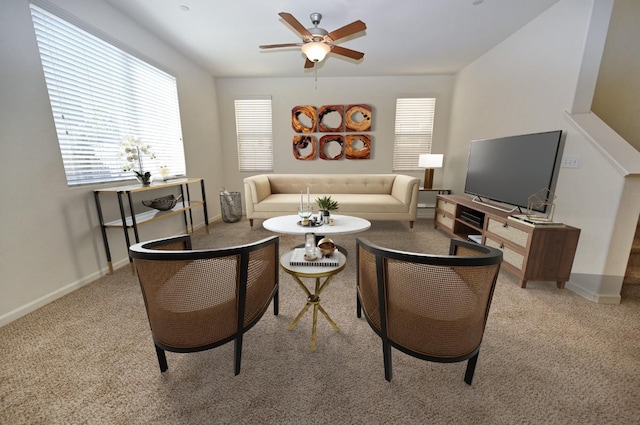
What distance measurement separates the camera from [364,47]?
332cm

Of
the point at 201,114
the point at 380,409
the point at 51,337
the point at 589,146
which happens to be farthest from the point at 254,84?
the point at 380,409

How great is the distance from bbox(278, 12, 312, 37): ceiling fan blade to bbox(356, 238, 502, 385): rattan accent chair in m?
1.98

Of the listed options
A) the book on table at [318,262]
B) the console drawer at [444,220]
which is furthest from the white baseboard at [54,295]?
the console drawer at [444,220]

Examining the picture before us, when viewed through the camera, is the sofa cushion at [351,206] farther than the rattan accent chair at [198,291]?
Yes

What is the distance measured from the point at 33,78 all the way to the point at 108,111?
64 cm

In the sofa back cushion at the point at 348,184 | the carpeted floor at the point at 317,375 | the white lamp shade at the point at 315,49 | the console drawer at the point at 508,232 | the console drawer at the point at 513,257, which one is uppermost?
the white lamp shade at the point at 315,49

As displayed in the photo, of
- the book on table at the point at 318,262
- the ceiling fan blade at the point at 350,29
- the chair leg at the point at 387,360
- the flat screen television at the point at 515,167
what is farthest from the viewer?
the flat screen television at the point at 515,167

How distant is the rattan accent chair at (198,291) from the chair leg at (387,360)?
2.34ft

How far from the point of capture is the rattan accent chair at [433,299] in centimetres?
96

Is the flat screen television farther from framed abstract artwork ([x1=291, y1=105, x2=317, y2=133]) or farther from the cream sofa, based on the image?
framed abstract artwork ([x1=291, y1=105, x2=317, y2=133])

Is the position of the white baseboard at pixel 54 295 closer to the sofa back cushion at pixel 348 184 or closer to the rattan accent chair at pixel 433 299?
the rattan accent chair at pixel 433 299

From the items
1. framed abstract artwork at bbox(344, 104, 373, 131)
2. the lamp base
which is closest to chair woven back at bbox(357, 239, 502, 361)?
the lamp base

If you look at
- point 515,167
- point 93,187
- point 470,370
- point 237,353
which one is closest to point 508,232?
point 515,167

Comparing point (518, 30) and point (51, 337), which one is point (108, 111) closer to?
point (51, 337)
